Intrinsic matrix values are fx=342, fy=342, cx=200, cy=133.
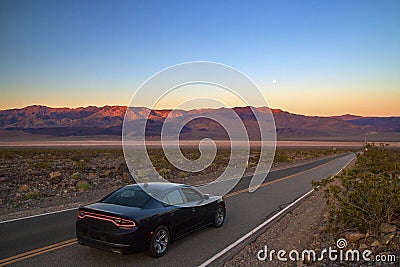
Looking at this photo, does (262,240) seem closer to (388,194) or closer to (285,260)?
(285,260)

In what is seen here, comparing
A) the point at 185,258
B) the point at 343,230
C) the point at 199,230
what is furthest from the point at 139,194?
the point at 343,230

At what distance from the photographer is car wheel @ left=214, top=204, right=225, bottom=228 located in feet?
31.8

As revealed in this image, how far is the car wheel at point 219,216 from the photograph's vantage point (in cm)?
970

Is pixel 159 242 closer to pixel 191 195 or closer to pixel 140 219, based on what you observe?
pixel 140 219

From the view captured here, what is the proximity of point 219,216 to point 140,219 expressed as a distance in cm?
357

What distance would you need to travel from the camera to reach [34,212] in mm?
11844

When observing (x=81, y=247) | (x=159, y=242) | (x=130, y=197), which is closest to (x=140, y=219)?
(x=159, y=242)

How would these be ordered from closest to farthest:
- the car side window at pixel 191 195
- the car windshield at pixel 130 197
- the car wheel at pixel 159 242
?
the car wheel at pixel 159 242 < the car windshield at pixel 130 197 < the car side window at pixel 191 195

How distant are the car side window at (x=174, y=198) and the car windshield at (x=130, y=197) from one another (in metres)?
0.56

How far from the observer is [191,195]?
888 cm

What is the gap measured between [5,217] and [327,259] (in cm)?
983

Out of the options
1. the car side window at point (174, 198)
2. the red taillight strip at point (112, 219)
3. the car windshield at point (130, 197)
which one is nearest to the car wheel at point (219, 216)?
the car side window at point (174, 198)

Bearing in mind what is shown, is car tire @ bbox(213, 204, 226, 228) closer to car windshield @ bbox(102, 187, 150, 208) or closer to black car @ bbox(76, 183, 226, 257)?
black car @ bbox(76, 183, 226, 257)

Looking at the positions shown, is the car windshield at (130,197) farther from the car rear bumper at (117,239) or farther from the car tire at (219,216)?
the car tire at (219,216)
